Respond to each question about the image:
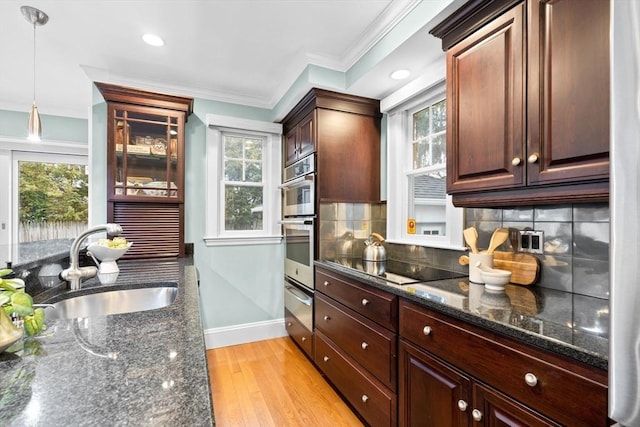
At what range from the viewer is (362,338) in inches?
70.6

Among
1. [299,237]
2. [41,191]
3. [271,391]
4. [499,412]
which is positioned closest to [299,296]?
[299,237]

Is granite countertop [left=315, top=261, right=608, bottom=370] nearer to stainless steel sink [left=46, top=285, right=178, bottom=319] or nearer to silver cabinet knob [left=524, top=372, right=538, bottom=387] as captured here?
silver cabinet knob [left=524, top=372, right=538, bottom=387]

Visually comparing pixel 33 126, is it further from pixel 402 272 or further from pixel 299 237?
pixel 402 272

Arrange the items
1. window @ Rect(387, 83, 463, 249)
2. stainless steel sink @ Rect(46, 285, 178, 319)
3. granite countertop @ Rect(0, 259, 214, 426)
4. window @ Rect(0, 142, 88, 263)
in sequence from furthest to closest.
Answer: window @ Rect(0, 142, 88, 263) → window @ Rect(387, 83, 463, 249) → stainless steel sink @ Rect(46, 285, 178, 319) → granite countertop @ Rect(0, 259, 214, 426)

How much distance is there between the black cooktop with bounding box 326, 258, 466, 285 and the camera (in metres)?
1.73

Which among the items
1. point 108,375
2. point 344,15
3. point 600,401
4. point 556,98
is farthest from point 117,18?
point 600,401

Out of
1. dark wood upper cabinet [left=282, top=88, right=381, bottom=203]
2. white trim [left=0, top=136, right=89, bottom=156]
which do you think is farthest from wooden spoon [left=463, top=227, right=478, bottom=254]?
white trim [left=0, top=136, right=89, bottom=156]

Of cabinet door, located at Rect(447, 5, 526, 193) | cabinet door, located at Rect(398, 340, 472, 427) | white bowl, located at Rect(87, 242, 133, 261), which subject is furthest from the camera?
white bowl, located at Rect(87, 242, 133, 261)

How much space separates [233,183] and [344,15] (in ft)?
6.26

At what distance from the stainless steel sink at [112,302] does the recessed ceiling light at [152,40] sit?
1.71 metres

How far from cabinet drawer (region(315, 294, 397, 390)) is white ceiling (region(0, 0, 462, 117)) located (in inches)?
65.6

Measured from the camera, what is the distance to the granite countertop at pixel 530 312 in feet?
2.71

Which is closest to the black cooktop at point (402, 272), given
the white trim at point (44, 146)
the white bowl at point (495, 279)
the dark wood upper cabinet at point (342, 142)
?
the white bowl at point (495, 279)

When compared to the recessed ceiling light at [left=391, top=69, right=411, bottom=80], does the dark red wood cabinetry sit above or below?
below
